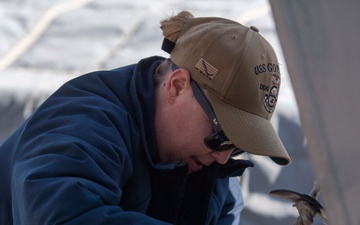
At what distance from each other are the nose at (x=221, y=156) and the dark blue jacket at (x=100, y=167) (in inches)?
2.5

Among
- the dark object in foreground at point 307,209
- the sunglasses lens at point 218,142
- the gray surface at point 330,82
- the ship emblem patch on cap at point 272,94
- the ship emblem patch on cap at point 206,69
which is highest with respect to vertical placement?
the gray surface at point 330,82

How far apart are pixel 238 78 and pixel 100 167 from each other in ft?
1.02

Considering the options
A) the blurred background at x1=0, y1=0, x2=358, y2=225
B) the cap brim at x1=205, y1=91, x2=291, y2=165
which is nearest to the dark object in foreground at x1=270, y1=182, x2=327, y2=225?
the cap brim at x1=205, y1=91, x2=291, y2=165

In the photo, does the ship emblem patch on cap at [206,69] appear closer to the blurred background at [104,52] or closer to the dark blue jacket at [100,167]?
the dark blue jacket at [100,167]

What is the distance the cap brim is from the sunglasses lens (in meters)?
0.02

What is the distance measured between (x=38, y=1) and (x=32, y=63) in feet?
1.66

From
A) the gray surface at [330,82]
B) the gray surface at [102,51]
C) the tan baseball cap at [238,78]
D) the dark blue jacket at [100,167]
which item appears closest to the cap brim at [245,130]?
the tan baseball cap at [238,78]

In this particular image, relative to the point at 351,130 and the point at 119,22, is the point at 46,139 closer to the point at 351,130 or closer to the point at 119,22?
the point at 351,130

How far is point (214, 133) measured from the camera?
1.44 metres

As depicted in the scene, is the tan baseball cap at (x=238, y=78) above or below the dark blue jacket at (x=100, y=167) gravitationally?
above

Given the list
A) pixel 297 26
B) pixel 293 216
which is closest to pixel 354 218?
pixel 297 26

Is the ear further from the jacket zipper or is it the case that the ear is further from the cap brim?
the jacket zipper

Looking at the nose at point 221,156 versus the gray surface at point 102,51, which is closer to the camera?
the nose at point 221,156

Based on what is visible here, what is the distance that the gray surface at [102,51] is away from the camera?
2.64 metres
